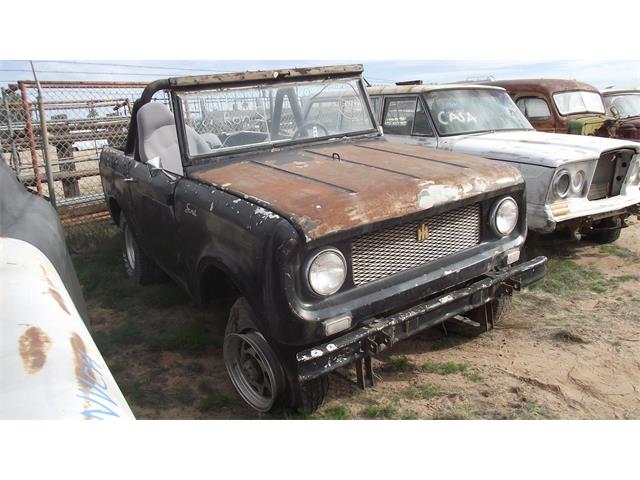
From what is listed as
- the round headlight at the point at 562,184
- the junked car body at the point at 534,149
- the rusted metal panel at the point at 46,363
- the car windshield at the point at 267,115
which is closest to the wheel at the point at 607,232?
the junked car body at the point at 534,149

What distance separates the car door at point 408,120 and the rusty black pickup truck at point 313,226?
1645 mm

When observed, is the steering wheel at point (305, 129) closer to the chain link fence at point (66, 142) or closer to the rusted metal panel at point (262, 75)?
the rusted metal panel at point (262, 75)

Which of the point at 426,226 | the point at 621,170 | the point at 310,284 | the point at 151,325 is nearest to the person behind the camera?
the point at 310,284

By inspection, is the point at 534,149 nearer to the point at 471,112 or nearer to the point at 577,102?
the point at 471,112

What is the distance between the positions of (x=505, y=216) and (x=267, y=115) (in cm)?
176

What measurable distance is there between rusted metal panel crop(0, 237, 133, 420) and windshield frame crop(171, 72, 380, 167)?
59.0 inches

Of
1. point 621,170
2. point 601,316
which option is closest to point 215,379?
point 601,316

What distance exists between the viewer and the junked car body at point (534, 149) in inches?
179

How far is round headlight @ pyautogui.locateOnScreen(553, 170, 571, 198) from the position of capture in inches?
178

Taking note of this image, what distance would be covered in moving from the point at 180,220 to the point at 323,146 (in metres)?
1.19

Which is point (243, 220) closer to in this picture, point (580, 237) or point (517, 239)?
point (517, 239)

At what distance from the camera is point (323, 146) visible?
12.6ft

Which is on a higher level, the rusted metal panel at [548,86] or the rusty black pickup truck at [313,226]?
the rusted metal panel at [548,86]

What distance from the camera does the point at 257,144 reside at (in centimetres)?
366
